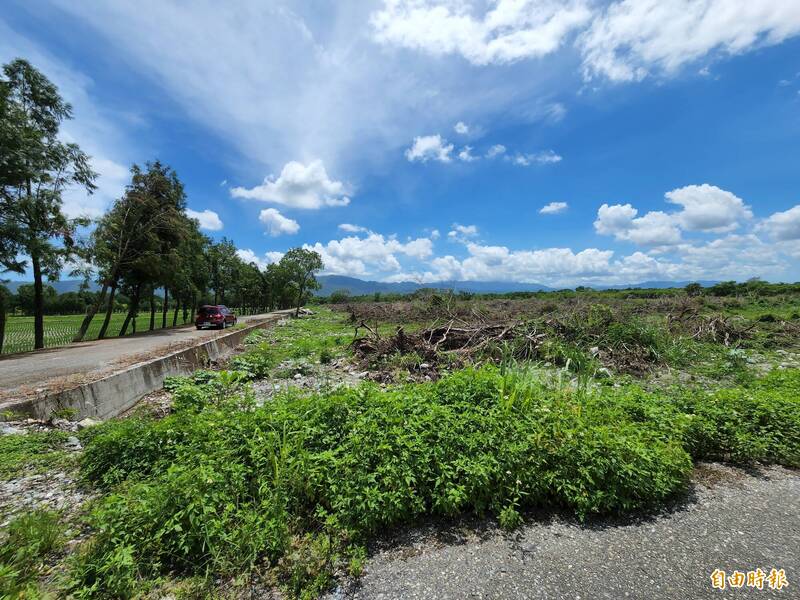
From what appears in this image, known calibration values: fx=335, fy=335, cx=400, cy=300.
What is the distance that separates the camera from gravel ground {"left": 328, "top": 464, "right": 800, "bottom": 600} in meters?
2.40

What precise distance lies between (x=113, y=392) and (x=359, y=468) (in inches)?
272

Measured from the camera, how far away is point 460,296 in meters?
26.2

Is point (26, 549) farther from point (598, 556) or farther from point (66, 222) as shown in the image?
point (66, 222)

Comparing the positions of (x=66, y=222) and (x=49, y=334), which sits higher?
(x=66, y=222)

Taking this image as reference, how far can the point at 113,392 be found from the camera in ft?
23.2

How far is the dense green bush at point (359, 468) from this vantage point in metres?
2.65

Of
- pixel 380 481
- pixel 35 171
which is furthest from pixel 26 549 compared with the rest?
pixel 35 171

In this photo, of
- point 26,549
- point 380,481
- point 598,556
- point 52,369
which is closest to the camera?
point 26,549

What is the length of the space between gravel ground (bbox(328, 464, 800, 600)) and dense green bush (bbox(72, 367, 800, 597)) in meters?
0.20

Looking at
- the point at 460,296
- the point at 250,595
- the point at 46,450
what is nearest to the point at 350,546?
the point at 250,595

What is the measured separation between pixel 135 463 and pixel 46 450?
1891 millimetres

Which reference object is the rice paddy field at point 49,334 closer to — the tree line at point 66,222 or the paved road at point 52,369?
the tree line at point 66,222

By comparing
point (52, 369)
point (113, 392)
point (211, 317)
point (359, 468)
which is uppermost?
point (211, 317)

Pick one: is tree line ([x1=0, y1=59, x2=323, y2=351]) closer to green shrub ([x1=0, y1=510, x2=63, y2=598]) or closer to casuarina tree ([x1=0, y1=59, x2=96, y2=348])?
casuarina tree ([x1=0, y1=59, x2=96, y2=348])
